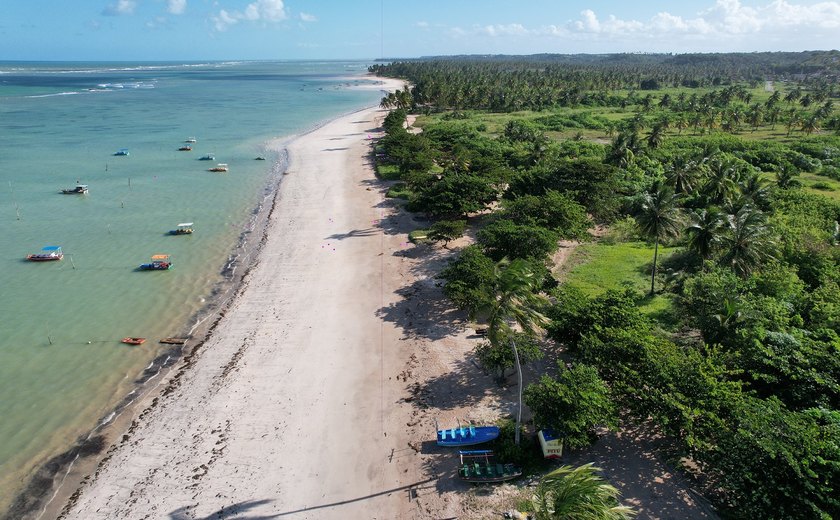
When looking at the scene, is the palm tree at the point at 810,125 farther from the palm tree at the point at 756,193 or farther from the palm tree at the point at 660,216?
the palm tree at the point at 660,216

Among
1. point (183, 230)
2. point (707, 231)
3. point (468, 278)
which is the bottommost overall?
point (183, 230)

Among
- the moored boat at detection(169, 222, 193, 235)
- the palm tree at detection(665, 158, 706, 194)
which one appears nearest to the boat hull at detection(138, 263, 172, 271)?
the moored boat at detection(169, 222, 193, 235)

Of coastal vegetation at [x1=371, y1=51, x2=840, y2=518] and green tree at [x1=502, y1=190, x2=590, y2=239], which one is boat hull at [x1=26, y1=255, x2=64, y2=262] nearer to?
coastal vegetation at [x1=371, y1=51, x2=840, y2=518]

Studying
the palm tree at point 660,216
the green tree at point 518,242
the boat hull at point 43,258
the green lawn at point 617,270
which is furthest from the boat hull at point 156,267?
the palm tree at point 660,216

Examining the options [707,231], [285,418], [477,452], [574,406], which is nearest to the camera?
[574,406]

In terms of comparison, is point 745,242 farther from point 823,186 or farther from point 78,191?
point 78,191

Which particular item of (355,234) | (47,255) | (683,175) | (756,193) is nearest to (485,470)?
(355,234)
